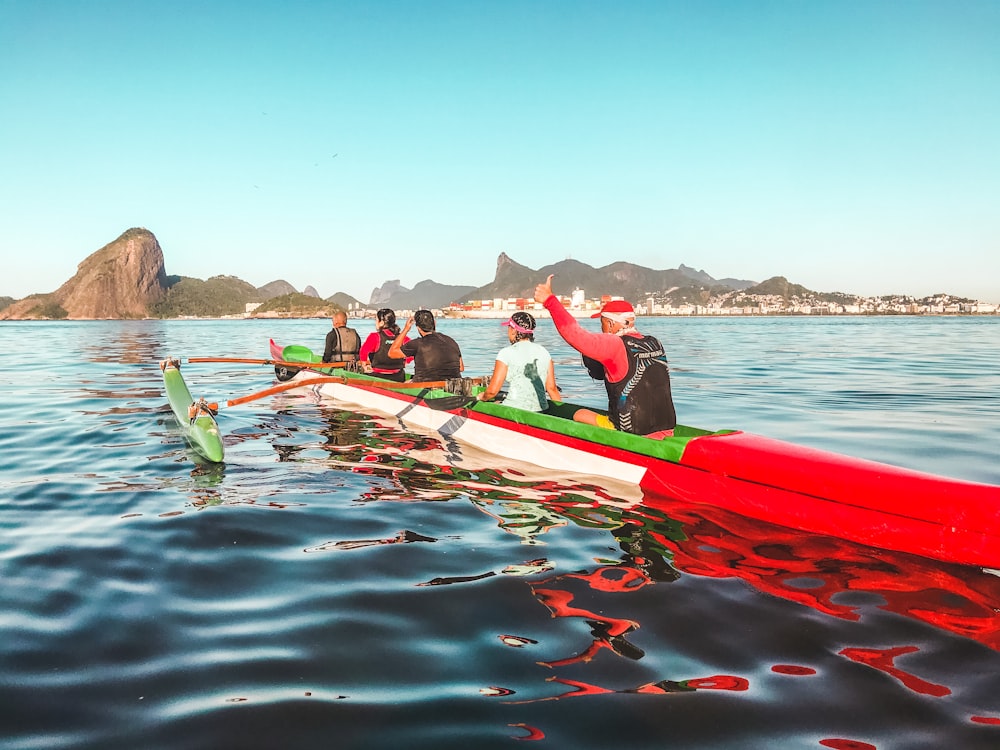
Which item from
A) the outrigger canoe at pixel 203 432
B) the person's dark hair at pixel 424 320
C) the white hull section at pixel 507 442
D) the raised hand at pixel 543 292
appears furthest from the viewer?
the person's dark hair at pixel 424 320

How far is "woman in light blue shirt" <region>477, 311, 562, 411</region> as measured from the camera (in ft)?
27.1

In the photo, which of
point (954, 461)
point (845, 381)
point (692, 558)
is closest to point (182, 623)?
point (692, 558)

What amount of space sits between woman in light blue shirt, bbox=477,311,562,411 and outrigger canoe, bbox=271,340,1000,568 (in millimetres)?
334

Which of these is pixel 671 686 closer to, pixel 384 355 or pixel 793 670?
pixel 793 670

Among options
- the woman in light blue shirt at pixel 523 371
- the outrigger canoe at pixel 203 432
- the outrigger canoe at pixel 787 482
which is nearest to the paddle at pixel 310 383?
the outrigger canoe at pixel 203 432

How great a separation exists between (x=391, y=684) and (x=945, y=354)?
34.1 m

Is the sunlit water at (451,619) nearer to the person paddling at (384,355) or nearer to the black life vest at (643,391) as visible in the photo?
the black life vest at (643,391)

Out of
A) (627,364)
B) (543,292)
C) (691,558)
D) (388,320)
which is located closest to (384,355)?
(388,320)

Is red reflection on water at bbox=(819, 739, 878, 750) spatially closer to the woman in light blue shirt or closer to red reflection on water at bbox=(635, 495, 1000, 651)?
red reflection on water at bbox=(635, 495, 1000, 651)

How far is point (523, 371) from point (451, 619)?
494cm

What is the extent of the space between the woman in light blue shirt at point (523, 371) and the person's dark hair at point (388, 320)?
4078 millimetres

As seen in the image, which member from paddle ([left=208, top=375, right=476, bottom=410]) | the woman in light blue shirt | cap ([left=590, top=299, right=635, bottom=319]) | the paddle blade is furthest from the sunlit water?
the paddle blade

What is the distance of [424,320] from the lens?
10.1 m

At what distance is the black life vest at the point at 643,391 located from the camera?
6.54 meters
